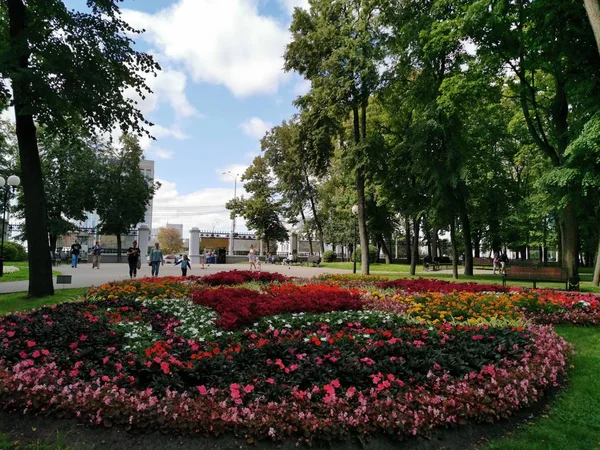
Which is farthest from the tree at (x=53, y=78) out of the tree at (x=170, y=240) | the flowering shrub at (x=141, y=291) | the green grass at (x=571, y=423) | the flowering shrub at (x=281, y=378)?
the tree at (x=170, y=240)

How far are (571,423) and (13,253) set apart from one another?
39159 millimetres

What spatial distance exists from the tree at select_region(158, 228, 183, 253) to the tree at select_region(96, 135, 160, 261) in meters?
56.2

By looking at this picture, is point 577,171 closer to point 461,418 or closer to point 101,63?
point 461,418

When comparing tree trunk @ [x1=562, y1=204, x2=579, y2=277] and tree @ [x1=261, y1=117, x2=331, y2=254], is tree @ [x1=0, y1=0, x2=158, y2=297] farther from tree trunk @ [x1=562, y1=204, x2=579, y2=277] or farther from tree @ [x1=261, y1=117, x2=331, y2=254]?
tree @ [x1=261, y1=117, x2=331, y2=254]

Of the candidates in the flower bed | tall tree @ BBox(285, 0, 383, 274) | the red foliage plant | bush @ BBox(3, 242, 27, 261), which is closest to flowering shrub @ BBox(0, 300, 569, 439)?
the flower bed

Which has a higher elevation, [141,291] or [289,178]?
[289,178]

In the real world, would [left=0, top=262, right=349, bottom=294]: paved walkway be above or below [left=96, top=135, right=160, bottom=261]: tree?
below

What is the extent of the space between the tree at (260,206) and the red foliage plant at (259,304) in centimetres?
4052

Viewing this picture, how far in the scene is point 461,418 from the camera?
3.63 meters

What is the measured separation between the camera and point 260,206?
1955 inches

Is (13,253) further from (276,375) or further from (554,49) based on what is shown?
(554,49)

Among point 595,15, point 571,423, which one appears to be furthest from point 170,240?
point 571,423

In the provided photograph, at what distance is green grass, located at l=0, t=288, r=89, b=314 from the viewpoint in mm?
9375

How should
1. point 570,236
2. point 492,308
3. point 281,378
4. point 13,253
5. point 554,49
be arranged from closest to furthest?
1. point 281,378
2. point 492,308
3. point 554,49
4. point 570,236
5. point 13,253
